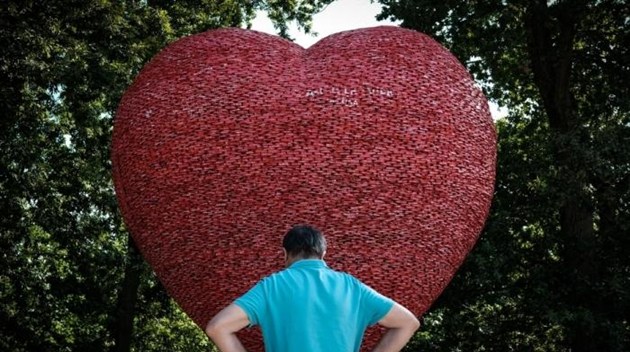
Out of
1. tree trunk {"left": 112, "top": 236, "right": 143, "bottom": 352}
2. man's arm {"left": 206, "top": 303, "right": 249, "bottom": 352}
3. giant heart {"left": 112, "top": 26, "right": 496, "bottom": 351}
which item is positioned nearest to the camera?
man's arm {"left": 206, "top": 303, "right": 249, "bottom": 352}

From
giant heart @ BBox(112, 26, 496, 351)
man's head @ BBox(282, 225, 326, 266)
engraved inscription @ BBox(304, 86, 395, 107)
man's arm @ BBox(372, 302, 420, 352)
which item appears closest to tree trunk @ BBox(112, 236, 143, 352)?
giant heart @ BBox(112, 26, 496, 351)

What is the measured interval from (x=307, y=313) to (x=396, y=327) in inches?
15.8

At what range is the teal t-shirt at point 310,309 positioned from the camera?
311 centimetres

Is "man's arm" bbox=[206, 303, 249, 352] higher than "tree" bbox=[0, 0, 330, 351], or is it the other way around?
"tree" bbox=[0, 0, 330, 351]

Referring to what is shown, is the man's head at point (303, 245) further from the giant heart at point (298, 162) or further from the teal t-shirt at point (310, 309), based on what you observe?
the giant heart at point (298, 162)

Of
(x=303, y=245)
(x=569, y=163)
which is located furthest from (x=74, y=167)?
(x=303, y=245)

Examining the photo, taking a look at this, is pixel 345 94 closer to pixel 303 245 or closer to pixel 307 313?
pixel 303 245

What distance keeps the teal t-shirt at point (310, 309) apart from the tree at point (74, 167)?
22.8 ft

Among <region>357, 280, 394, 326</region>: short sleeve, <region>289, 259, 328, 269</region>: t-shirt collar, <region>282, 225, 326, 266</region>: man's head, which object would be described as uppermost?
<region>282, 225, 326, 266</region>: man's head

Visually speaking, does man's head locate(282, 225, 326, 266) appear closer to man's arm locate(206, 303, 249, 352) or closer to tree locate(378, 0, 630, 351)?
man's arm locate(206, 303, 249, 352)

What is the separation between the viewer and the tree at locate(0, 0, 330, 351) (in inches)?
400

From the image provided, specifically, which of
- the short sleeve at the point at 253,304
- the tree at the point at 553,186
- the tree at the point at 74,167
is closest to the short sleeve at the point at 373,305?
the short sleeve at the point at 253,304

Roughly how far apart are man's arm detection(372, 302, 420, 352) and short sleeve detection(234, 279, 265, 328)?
1.60 feet

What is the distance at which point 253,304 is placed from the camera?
122 inches
